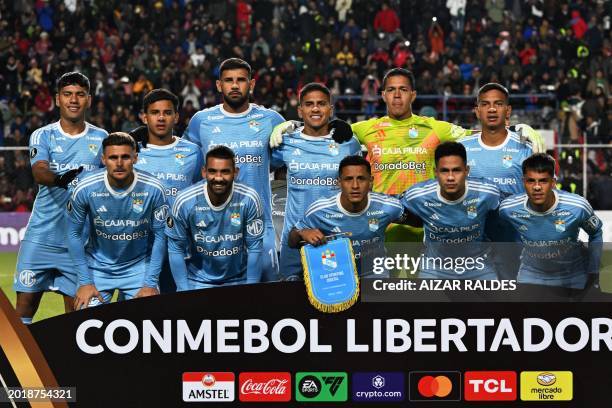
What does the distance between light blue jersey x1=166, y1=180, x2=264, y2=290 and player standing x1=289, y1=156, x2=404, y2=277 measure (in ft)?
→ 0.98

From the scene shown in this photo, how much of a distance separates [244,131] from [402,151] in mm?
1221

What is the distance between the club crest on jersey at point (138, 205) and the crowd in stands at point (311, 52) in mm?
13555

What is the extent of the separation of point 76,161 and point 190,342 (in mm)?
2284

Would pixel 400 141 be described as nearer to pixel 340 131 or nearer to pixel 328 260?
pixel 340 131

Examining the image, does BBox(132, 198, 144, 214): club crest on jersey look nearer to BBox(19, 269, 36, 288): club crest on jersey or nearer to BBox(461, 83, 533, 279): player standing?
BBox(19, 269, 36, 288): club crest on jersey

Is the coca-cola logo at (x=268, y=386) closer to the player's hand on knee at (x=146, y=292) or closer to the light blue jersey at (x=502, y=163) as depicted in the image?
the player's hand on knee at (x=146, y=292)

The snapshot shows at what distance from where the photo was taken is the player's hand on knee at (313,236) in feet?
23.0

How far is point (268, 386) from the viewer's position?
6.82 m

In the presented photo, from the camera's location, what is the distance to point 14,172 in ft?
56.3

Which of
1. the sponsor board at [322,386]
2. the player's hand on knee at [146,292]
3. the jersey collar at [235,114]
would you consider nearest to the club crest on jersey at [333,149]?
→ the jersey collar at [235,114]

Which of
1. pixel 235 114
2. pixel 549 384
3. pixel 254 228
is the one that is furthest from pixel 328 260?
pixel 235 114

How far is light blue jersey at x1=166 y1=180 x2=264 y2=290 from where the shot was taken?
7492mm

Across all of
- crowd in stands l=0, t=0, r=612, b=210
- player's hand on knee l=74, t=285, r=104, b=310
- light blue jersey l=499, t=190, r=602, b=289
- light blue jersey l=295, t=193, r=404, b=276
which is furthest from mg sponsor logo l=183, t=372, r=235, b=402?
crowd in stands l=0, t=0, r=612, b=210

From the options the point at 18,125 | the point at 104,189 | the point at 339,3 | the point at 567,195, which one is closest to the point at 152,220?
the point at 104,189
